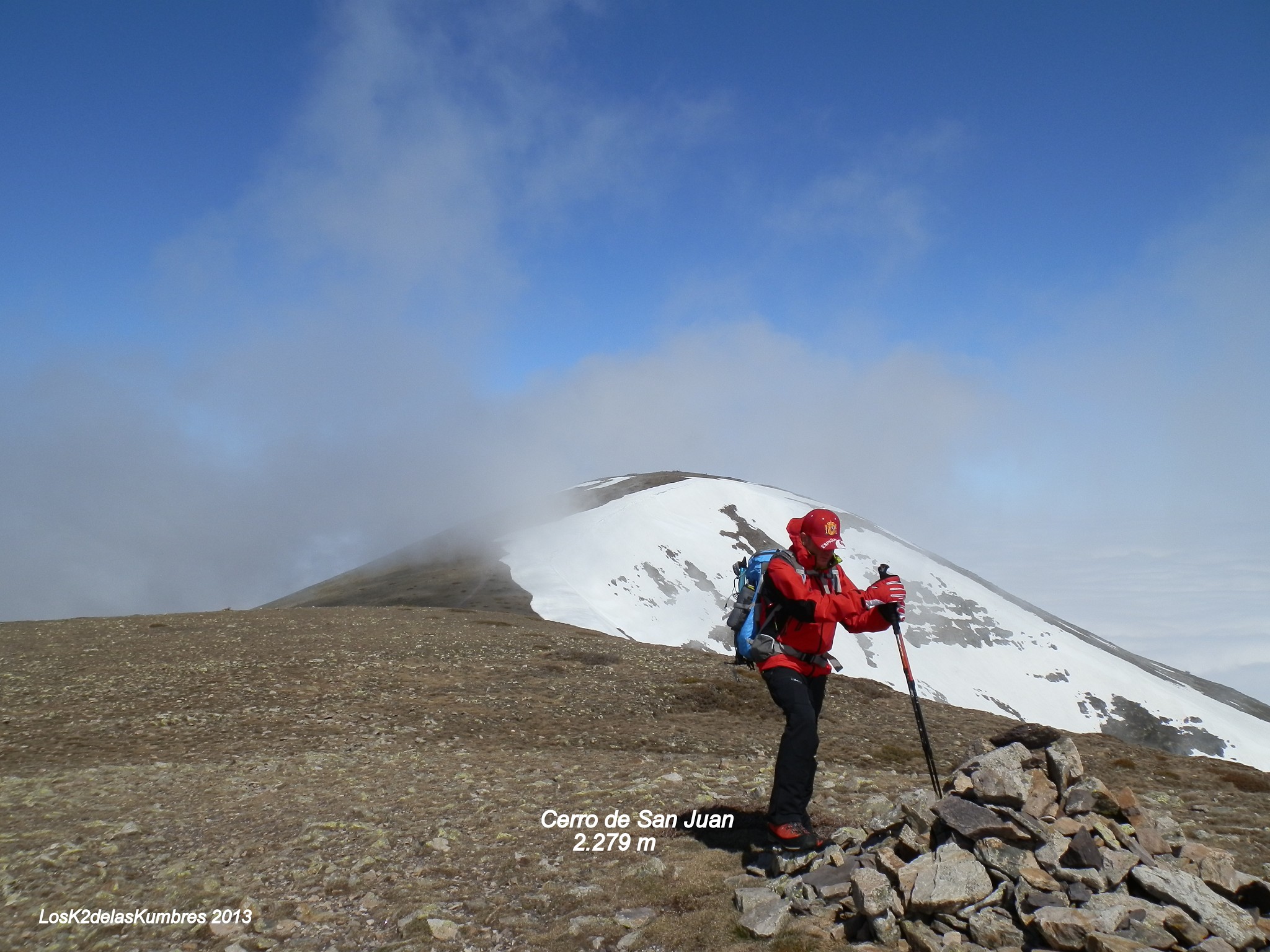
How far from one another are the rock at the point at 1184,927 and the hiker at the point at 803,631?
11.2ft

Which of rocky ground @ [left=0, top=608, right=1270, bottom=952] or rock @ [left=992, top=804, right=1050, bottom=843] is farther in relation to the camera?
rocky ground @ [left=0, top=608, right=1270, bottom=952]

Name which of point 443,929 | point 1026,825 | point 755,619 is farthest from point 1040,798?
point 443,929

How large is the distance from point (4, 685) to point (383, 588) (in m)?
53.8

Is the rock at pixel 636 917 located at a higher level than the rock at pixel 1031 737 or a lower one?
lower

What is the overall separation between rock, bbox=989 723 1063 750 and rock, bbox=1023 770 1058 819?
107 cm

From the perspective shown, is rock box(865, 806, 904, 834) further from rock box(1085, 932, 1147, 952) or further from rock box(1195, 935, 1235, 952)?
rock box(1195, 935, 1235, 952)

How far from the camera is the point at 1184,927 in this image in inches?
248

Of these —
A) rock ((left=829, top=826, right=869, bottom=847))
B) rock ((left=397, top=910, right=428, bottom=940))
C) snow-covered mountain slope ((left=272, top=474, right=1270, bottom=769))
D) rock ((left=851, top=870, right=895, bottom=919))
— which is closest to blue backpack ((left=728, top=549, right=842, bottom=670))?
rock ((left=829, top=826, right=869, bottom=847))

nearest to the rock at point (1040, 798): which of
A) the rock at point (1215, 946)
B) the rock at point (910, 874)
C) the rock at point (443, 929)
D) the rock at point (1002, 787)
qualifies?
the rock at point (1002, 787)

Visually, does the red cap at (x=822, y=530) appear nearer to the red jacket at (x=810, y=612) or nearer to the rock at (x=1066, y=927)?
the red jacket at (x=810, y=612)

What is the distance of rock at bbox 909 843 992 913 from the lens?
6.86 metres

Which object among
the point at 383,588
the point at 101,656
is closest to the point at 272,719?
the point at 101,656

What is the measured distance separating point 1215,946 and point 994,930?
1630mm

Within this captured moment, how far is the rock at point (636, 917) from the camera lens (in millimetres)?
7828
